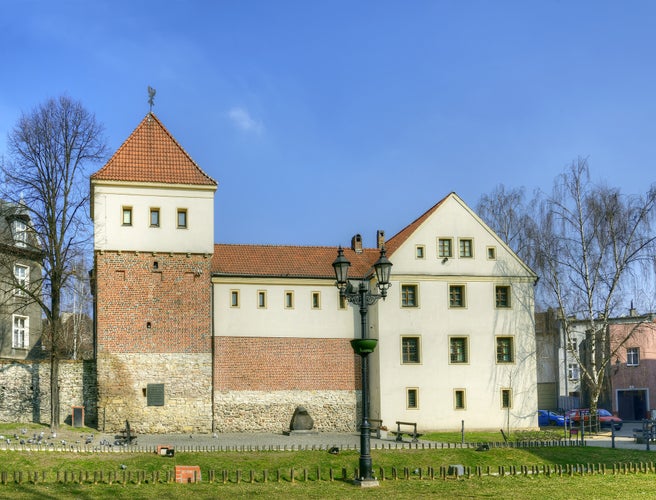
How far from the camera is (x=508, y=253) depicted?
39594 mm

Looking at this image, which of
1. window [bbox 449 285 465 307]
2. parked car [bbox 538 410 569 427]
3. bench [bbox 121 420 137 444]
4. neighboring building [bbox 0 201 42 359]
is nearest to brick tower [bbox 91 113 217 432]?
bench [bbox 121 420 137 444]

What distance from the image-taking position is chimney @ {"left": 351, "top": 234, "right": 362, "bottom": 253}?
1660 inches

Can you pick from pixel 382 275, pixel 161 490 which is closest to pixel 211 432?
pixel 161 490

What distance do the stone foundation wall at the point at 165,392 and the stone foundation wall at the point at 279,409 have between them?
91 cm

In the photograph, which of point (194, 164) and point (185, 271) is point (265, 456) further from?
point (194, 164)

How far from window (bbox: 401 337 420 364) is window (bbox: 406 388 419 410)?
134cm

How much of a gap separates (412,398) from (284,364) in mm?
6191

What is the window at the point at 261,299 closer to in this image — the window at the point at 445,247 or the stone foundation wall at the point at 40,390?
the stone foundation wall at the point at 40,390

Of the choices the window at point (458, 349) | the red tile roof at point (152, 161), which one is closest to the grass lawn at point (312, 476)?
the window at point (458, 349)

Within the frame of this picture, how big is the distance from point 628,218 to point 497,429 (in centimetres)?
1190

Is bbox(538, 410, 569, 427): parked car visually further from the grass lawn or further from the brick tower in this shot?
the brick tower

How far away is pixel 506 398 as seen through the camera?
38.7 meters

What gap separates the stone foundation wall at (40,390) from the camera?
116ft

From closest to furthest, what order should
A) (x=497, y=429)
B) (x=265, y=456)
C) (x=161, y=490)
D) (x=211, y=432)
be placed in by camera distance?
1. (x=161, y=490)
2. (x=265, y=456)
3. (x=211, y=432)
4. (x=497, y=429)
